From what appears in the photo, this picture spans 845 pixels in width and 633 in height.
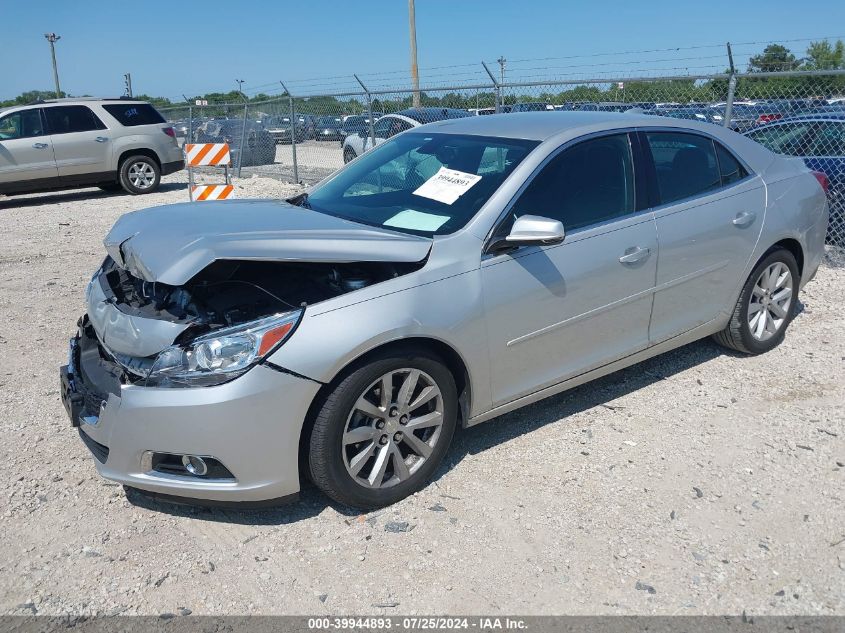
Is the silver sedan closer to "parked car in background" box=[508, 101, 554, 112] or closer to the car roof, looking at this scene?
the car roof

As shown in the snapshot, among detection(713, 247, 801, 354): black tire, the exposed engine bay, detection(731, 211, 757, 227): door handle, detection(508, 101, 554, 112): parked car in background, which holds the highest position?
detection(508, 101, 554, 112): parked car in background

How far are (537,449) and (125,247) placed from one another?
235 centimetres

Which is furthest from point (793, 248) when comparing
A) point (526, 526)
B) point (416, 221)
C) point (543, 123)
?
point (526, 526)

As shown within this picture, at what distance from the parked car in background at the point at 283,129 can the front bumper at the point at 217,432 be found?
42.3 feet

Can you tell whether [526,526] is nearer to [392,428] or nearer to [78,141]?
[392,428]

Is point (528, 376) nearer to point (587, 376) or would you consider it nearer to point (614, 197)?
point (587, 376)

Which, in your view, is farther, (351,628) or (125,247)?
(125,247)

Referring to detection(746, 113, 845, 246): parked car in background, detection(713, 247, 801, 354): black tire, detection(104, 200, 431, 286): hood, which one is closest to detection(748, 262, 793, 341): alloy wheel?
detection(713, 247, 801, 354): black tire

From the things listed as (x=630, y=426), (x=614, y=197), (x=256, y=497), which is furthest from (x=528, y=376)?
(x=256, y=497)

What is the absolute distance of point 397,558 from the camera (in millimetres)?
3090

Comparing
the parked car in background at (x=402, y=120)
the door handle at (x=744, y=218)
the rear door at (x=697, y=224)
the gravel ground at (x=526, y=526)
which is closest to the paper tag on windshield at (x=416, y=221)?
the gravel ground at (x=526, y=526)

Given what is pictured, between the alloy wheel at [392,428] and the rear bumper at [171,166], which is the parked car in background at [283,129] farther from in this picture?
the alloy wheel at [392,428]

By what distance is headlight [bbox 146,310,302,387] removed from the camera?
296cm

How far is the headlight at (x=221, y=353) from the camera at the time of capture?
116 inches
